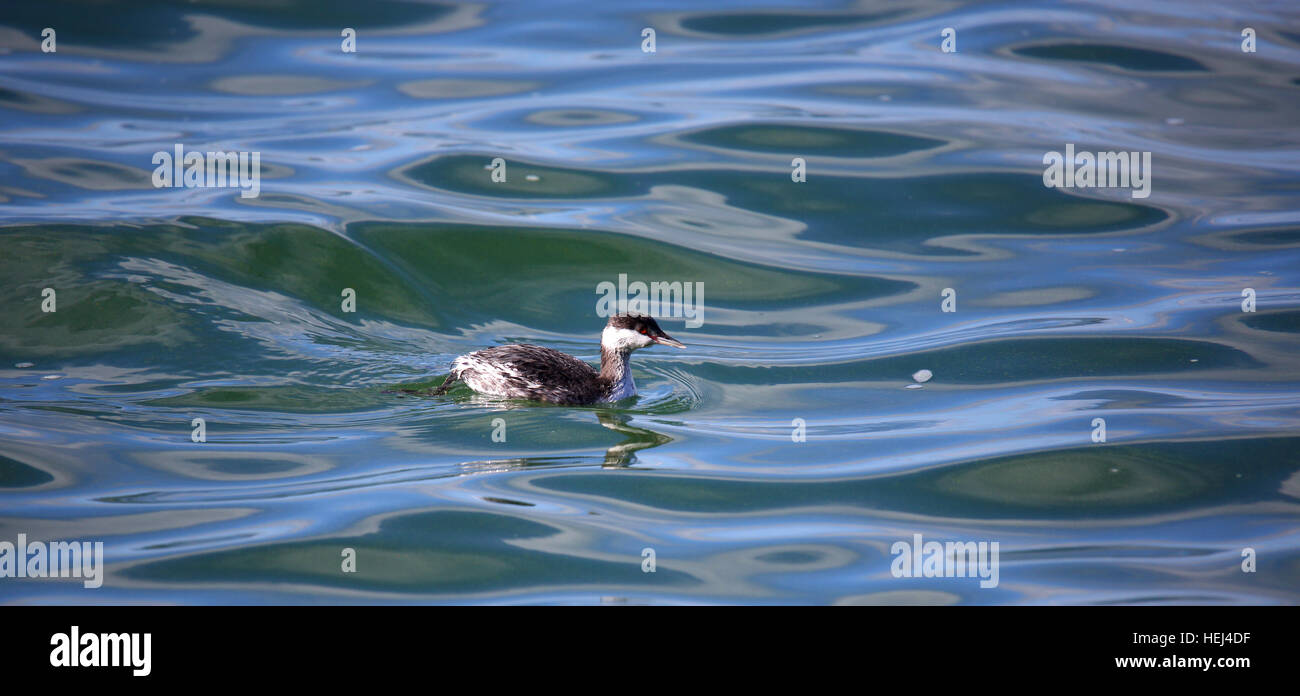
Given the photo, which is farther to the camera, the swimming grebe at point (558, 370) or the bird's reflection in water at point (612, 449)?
A: the swimming grebe at point (558, 370)

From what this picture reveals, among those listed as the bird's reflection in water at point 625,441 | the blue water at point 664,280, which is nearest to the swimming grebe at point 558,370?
the blue water at point 664,280

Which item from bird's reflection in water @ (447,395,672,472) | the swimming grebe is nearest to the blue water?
bird's reflection in water @ (447,395,672,472)

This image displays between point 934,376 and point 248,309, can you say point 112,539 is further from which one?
point 934,376

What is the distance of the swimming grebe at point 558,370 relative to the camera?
10617 mm

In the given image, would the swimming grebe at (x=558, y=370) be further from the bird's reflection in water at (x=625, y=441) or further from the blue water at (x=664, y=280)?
the bird's reflection in water at (x=625, y=441)

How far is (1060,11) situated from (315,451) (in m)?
16.3

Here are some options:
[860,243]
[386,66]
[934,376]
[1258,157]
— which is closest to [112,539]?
[934,376]

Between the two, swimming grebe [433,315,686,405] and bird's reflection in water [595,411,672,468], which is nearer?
bird's reflection in water [595,411,672,468]

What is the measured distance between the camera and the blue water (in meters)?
8.35

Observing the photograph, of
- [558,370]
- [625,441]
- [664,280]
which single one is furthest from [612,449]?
[664,280]

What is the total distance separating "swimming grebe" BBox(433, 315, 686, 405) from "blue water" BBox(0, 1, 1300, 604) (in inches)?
7.2

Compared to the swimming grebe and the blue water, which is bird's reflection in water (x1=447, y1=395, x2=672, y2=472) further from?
the swimming grebe

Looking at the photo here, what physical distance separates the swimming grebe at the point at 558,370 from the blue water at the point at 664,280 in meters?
0.18

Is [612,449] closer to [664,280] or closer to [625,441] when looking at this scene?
[625,441]
